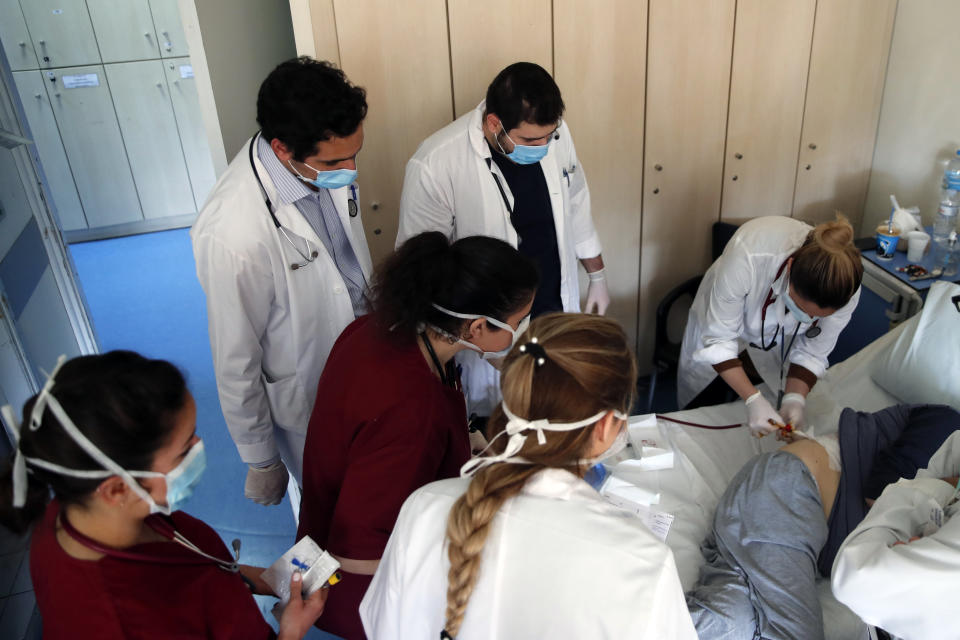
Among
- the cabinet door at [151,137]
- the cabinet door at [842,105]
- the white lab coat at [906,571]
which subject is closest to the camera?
the white lab coat at [906,571]

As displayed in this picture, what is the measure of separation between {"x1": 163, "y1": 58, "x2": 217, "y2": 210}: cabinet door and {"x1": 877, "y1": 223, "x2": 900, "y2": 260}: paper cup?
14.0ft

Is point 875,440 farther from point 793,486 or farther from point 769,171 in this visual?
point 769,171

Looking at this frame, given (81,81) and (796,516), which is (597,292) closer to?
(796,516)

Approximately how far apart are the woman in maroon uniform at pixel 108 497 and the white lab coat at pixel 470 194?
3.79ft

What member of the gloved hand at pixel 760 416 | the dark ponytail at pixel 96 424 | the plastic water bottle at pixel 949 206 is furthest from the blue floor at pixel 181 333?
the plastic water bottle at pixel 949 206

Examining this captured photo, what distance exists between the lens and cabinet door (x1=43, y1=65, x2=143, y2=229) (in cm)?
475

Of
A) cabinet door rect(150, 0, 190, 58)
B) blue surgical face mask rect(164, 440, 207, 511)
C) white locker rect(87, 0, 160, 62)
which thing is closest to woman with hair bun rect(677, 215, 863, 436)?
blue surgical face mask rect(164, 440, 207, 511)

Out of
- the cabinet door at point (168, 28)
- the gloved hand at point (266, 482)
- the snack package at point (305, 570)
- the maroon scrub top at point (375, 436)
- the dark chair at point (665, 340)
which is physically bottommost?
the dark chair at point (665, 340)

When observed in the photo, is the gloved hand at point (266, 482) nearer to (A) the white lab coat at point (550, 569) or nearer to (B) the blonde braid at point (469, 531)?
(A) the white lab coat at point (550, 569)

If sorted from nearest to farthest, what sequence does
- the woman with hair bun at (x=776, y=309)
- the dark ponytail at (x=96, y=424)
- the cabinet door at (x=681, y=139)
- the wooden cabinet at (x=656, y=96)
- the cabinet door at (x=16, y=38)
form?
the dark ponytail at (x=96, y=424), the woman with hair bun at (x=776, y=309), the wooden cabinet at (x=656, y=96), the cabinet door at (x=681, y=139), the cabinet door at (x=16, y=38)

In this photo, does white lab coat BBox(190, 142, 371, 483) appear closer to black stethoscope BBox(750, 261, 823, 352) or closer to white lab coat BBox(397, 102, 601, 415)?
white lab coat BBox(397, 102, 601, 415)

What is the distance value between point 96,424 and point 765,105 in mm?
2748

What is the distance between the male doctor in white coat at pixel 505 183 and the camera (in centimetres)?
188

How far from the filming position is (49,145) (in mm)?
4836
